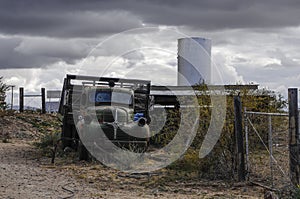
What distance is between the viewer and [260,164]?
45.3ft

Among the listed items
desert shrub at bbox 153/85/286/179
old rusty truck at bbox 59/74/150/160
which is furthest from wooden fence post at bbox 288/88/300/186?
old rusty truck at bbox 59/74/150/160

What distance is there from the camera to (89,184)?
1223 cm

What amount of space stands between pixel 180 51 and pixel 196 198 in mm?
9915

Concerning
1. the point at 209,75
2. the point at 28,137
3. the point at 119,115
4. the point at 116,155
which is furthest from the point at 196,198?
the point at 28,137

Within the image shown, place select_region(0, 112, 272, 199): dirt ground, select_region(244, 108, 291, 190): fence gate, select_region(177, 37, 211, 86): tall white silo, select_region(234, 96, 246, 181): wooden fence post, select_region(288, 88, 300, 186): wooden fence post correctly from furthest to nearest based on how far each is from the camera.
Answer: select_region(177, 37, 211, 86): tall white silo → select_region(244, 108, 291, 190): fence gate → select_region(234, 96, 246, 181): wooden fence post → select_region(0, 112, 272, 199): dirt ground → select_region(288, 88, 300, 186): wooden fence post

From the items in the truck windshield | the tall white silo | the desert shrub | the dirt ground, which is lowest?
the dirt ground

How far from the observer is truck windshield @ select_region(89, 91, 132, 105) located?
678 inches

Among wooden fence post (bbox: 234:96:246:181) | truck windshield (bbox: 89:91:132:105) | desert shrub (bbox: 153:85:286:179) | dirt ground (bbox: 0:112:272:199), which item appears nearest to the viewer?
dirt ground (bbox: 0:112:272:199)

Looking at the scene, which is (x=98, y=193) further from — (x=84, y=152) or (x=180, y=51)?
(x=180, y=51)

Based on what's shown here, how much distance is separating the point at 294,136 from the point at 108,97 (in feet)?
25.5

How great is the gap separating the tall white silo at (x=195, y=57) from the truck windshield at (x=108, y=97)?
9.54ft

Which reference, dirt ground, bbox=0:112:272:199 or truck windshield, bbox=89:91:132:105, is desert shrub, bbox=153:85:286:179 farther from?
truck windshield, bbox=89:91:132:105

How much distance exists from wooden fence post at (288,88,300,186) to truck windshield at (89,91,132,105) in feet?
24.7

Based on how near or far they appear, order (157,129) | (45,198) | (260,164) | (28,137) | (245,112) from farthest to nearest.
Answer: (28,137) → (157,129) → (260,164) → (245,112) → (45,198)
